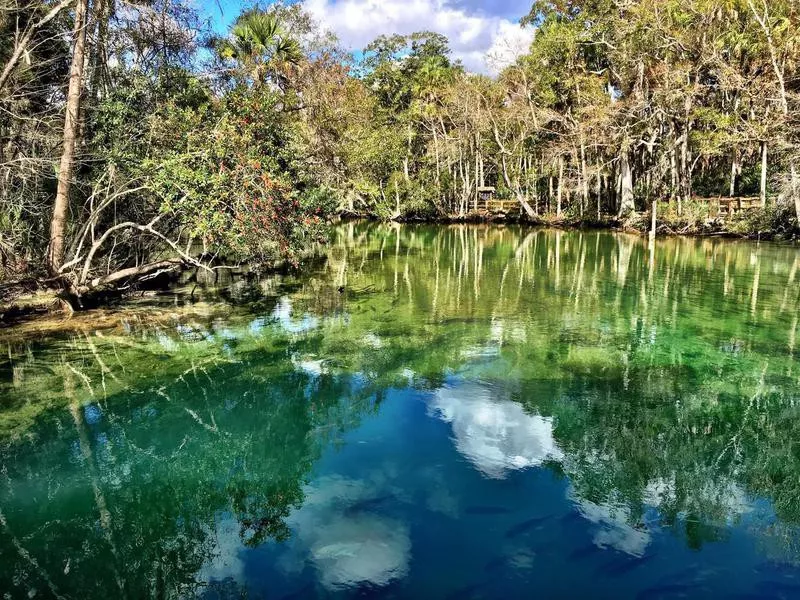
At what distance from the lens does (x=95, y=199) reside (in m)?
14.0

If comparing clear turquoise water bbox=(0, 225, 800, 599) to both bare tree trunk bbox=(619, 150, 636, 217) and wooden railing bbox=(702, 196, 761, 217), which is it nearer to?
wooden railing bbox=(702, 196, 761, 217)

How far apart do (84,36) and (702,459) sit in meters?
13.3

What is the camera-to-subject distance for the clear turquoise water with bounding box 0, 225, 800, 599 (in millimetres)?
5000

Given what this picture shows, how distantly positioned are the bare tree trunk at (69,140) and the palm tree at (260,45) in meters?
7.32

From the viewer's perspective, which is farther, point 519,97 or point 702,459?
point 519,97

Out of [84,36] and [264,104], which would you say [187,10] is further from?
[264,104]

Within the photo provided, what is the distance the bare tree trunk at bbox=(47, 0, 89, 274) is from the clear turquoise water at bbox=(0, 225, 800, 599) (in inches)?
76.1

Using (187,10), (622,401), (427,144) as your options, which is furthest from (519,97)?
(622,401)

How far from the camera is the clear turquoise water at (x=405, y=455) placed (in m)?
5.00

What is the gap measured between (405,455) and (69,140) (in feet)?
32.8

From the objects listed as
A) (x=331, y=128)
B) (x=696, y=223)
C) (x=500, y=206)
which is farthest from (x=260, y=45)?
(x=500, y=206)

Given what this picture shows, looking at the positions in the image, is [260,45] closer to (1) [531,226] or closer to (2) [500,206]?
(1) [531,226]

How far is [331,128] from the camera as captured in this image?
2634cm

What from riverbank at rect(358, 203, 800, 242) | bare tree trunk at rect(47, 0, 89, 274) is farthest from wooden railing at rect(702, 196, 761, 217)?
bare tree trunk at rect(47, 0, 89, 274)
